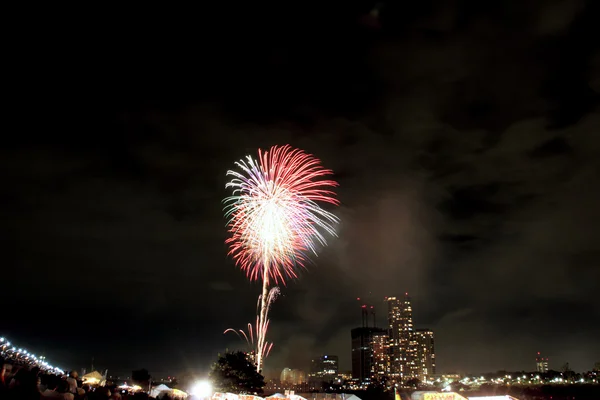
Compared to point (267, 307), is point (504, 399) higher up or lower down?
lower down

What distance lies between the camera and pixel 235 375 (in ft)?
144

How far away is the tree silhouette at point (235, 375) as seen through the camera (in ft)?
143

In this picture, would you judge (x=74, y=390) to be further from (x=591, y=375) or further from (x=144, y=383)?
(x=591, y=375)

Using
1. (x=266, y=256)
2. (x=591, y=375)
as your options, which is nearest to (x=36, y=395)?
(x=266, y=256)

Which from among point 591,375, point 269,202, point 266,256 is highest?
point 269,202

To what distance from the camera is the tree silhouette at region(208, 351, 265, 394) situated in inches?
1719

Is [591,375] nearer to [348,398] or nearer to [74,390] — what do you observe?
[348,398]

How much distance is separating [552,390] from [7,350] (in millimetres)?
95879

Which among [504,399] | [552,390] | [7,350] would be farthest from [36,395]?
[552,390]

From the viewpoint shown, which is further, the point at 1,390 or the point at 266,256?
the point at 266,256

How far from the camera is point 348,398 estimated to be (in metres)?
28.5

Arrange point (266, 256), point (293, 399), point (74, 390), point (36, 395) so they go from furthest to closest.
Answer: point (266, 256) → point (293, 399) → point (74, 390) → point (36, 395)

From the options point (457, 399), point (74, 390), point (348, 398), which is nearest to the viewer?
point (74, 390)

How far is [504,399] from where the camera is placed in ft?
60.4
